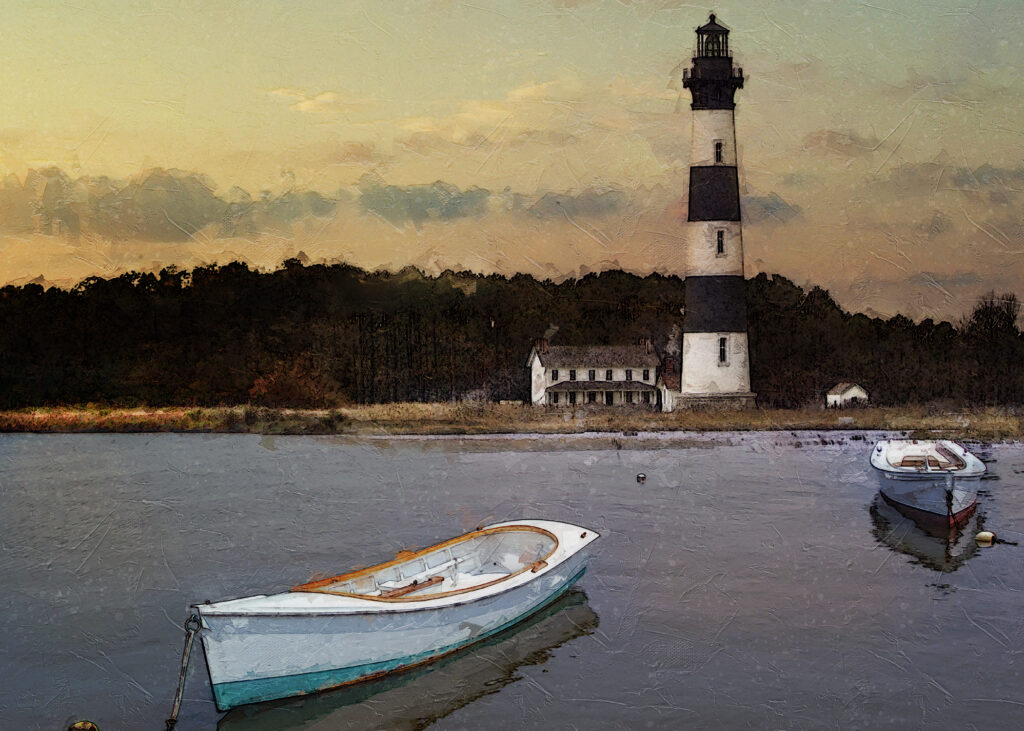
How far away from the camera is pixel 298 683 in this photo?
10.4 m

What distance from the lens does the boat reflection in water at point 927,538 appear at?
1650cm

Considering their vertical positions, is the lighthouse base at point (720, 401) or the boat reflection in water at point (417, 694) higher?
the lighthouse base at point (720, 401)

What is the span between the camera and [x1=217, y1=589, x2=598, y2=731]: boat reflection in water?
33.4 ft

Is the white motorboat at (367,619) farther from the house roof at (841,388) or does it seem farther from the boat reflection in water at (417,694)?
the house roof at (841,388)

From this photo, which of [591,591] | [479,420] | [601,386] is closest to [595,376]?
[601,386]

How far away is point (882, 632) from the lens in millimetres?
12461

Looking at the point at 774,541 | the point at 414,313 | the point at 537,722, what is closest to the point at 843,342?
the point at 414,313

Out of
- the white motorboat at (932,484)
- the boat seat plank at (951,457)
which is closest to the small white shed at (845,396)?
the boat seat plank at (951,457)

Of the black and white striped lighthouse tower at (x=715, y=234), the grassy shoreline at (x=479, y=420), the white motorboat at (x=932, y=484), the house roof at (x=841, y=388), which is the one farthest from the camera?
the house roof at (x=841, y=388)

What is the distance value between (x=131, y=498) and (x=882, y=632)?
15.8 metres

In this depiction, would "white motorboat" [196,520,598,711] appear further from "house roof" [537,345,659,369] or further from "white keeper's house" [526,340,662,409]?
"house roof" [537,345,659,369]

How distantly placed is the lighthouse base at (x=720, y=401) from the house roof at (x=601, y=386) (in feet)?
19.4

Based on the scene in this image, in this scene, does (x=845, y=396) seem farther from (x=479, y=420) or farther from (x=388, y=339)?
(x=388, y=339)

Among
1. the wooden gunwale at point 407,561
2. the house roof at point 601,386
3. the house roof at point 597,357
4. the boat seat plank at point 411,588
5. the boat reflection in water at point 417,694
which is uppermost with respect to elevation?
the house roof at point 597,357
